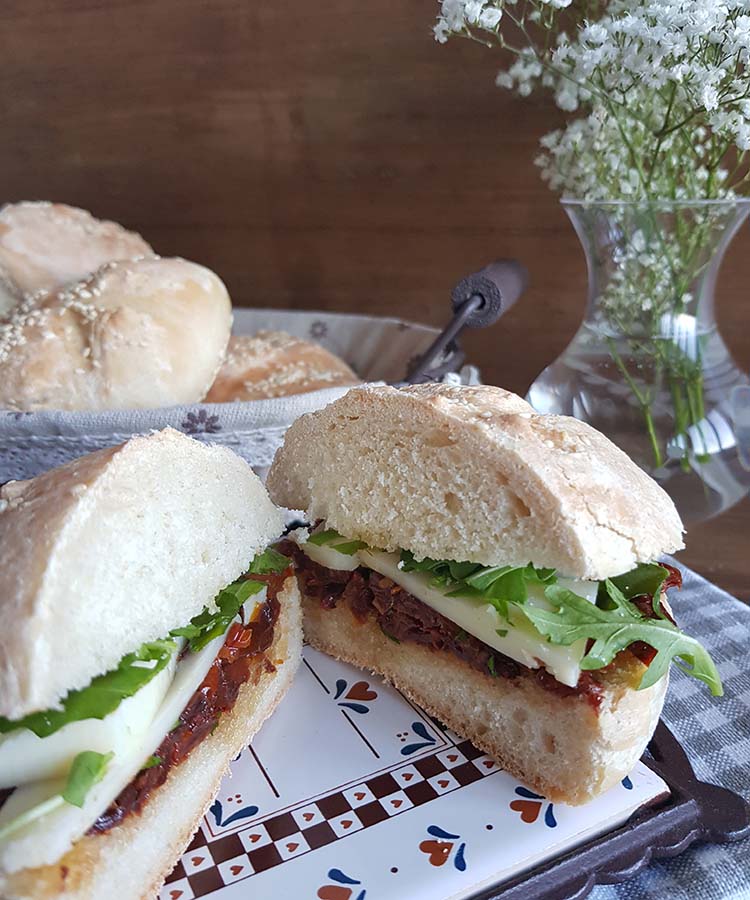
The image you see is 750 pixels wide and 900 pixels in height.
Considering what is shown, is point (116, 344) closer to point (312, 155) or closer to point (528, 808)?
point (312, 155)

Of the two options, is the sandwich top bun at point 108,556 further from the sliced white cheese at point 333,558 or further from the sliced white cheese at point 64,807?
the sliced white cheese at point 333,558

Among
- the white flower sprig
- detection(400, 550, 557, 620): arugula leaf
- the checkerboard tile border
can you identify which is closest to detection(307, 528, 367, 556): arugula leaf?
detection(400, 550, 557, 620): arugula leaf

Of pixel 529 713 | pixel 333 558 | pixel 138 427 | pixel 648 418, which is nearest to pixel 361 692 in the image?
pixel 333 558

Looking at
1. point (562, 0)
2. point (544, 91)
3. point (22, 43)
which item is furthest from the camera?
point (22, 43)

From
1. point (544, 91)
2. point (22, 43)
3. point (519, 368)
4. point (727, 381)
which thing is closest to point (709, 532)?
point (727, 381)

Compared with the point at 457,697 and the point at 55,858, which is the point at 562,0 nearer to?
the point at 457,697
